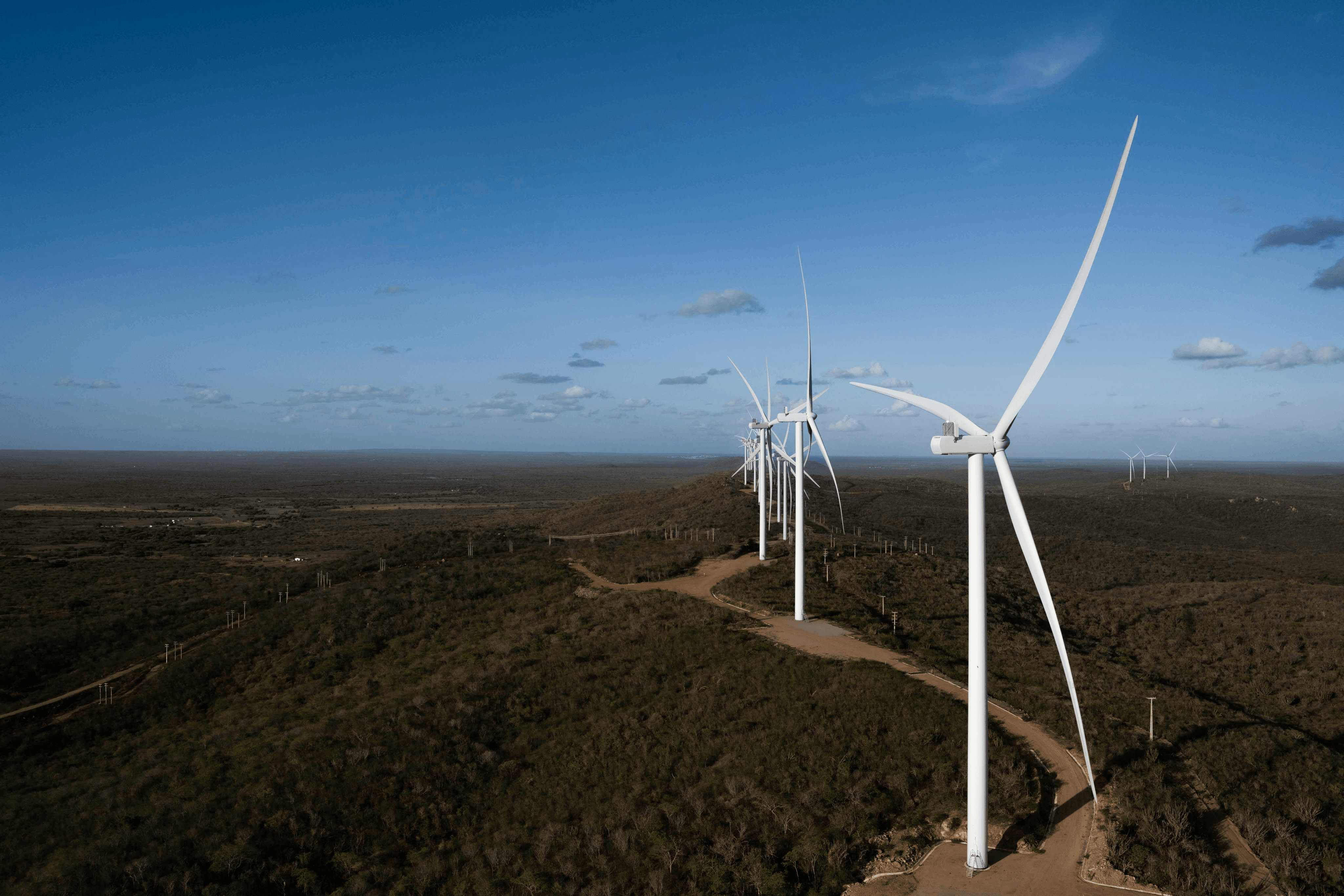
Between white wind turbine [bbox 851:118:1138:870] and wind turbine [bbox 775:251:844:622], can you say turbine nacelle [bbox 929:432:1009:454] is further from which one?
wind turbine [bbox 775:251:844:622]

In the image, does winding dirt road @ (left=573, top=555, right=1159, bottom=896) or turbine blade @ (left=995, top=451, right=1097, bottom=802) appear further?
winding dirt road @ (left=573, top=555, right=1159, bottom=896)

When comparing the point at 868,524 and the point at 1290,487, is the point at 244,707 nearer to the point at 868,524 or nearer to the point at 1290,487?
the point at 868,524

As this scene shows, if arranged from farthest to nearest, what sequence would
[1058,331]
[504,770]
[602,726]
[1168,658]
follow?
[1168,658], [602,726], [504,770], [1058,331]

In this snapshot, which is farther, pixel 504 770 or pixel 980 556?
pixel 504 770

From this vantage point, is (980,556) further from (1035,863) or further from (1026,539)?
(1035,863)

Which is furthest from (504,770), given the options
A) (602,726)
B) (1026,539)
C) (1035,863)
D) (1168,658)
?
(1168,658)

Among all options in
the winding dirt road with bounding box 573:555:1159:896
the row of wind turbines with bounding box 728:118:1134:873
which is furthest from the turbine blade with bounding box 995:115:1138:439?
the winding dirt road with bounding box 573:555:1159:896

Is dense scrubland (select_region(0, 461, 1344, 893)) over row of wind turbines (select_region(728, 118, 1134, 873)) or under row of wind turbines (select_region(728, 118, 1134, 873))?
under

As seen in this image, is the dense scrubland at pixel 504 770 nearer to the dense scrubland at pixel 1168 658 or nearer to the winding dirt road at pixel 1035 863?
the winding dirt road at pixel 1035 863

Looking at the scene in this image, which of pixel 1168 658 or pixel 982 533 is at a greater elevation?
pixel 982 533
